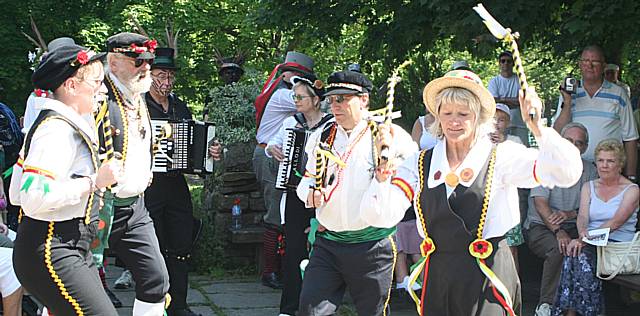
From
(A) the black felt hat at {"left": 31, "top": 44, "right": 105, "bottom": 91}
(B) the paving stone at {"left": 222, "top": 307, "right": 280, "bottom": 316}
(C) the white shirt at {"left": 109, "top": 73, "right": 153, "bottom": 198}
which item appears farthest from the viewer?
(B) the paving stone at {"left": 222, "top": 307, "right": 280, "bottom": 316}

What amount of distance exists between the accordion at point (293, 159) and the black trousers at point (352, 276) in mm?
1537

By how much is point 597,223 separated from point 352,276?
2.48 meters

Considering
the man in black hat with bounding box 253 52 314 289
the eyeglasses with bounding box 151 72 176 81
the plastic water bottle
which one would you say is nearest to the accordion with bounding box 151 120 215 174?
the eyeglasses with bounding box 151 72 176 81

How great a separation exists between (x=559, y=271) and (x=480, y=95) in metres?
3.12

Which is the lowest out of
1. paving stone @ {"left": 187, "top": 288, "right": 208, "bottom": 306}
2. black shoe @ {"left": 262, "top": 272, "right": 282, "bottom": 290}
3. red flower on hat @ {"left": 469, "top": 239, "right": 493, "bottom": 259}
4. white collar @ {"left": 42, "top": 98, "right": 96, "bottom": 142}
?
paving stone @ {"left": 187, "top": 288, "right": 208, "bottom": 306}

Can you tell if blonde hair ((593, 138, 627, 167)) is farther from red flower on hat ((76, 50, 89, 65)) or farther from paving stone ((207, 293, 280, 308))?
red flower on hat ((76, 50, 89, 65))

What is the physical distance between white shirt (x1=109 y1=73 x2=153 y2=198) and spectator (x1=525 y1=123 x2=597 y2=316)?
3.23 metres

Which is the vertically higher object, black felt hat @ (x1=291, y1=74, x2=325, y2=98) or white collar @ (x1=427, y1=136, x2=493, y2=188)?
black felt hat @ (x1=291, y1=74, x2=325, y2=98)

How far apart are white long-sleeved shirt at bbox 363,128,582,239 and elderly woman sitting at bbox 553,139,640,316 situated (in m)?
2.61

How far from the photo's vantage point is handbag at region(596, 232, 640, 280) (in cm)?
625

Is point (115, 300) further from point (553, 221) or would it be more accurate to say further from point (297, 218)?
point (553, 221)

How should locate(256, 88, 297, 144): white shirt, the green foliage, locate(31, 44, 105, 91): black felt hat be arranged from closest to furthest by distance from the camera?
1. locate(31, 44, 105, 91): black felt hat
2. locate(256, 88, 297, 144): white shirt
3. the green foliage

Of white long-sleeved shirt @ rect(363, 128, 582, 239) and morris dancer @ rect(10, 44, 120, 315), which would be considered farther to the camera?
morris dancer @ rect(10, 44, 120, 315)

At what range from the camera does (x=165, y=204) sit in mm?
6598
